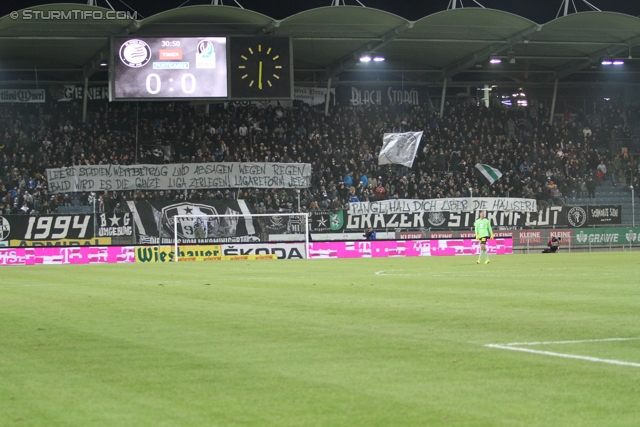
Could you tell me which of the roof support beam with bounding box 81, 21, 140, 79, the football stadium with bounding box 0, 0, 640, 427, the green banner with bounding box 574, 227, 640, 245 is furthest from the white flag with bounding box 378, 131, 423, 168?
the roof support beam with bounding box 81, 21, 140, 79

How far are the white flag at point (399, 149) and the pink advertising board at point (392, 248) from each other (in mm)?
6665

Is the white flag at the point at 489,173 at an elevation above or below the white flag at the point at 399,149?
below

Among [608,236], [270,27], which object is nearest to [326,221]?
[270,27]

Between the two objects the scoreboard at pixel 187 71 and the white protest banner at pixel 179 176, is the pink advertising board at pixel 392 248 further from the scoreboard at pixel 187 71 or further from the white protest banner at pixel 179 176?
the scoreboard at pixel 187 71

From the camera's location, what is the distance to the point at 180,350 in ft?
27.6

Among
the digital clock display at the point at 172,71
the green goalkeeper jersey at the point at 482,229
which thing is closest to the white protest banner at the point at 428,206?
the digital clock display at the point at 172,71

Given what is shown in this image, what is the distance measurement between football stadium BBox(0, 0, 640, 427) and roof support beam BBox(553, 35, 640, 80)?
7.3 inches

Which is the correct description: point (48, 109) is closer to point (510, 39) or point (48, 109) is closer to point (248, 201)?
point (248, 201)

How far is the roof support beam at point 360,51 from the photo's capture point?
148ft

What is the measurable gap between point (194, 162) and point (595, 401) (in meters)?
41.9

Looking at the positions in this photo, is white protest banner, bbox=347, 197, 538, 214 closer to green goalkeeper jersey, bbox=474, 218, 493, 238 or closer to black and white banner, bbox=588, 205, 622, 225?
black and white banner, bbox=588, 205, 622, 225

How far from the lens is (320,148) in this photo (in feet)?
163

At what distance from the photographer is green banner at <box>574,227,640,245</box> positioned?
4741cm

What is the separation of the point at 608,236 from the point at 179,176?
23554mm
